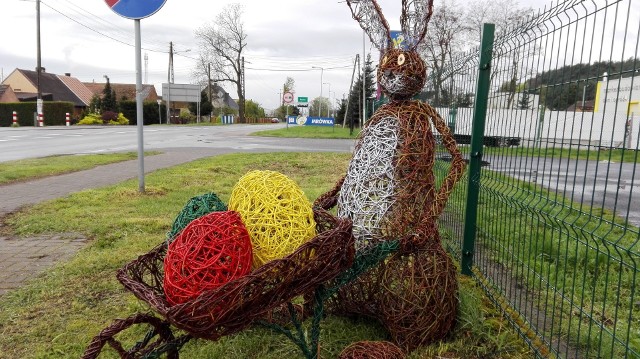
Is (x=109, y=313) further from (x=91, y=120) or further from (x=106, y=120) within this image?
(x=106, y=120)

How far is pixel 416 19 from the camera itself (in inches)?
111

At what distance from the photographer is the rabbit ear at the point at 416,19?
8.98 feet

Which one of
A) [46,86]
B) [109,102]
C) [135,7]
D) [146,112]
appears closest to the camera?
[135,7]

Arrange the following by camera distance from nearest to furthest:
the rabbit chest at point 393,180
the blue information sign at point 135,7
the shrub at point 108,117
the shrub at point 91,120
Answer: the rabbit chest at point 393,180, the blue information sign at point 135,7, the shrub at point 91,120, the shrub at point 108,117

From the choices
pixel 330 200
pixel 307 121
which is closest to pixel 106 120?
pixel 307 121

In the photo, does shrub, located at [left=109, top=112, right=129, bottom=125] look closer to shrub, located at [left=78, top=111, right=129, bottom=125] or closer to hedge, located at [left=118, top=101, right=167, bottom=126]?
shrub, located at [left=78, top=111, right=129, bottom=125]

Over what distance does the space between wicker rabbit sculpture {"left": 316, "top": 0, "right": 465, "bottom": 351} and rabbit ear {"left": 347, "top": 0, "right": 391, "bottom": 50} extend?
0.54 feet

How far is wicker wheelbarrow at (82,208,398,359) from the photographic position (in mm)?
1718

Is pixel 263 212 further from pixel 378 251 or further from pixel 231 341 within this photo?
pixel 231 341

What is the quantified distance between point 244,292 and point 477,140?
2.19 meters

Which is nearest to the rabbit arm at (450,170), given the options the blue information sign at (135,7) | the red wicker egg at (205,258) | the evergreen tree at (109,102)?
the red wicker egg at (205,258)

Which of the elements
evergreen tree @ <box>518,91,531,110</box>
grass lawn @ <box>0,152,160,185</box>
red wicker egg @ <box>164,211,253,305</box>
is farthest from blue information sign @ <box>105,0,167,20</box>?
red wicker egg @ <box>164,211,253,305</box>

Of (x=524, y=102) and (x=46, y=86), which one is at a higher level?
(x=46, y=86)

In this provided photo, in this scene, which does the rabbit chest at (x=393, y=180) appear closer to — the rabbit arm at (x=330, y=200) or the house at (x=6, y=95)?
the rabbit arm at (x=330, y=200)
